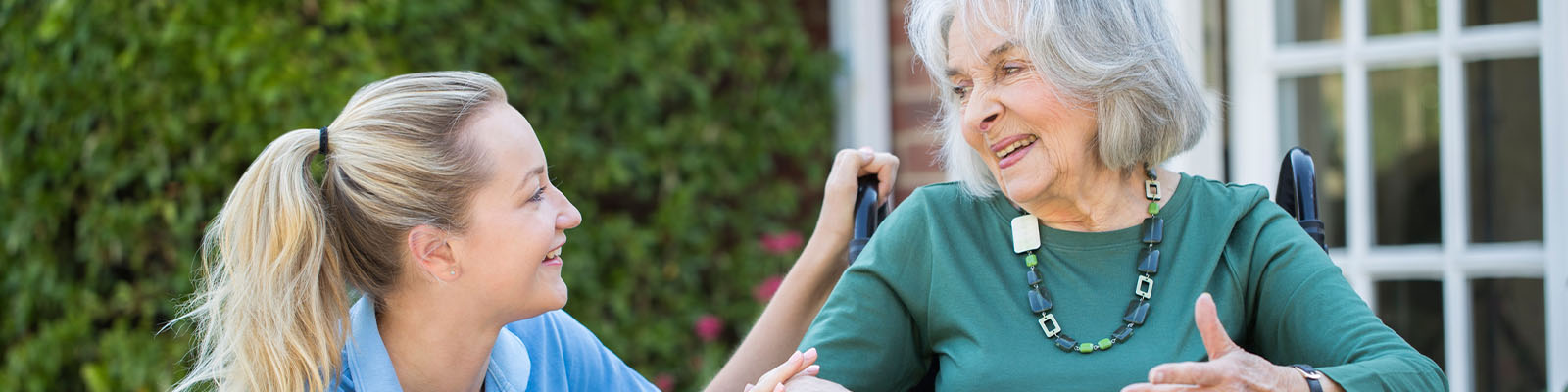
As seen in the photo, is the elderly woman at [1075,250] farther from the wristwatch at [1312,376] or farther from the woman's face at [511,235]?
the woman's face at [511,235]

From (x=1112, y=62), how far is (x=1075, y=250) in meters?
0.26

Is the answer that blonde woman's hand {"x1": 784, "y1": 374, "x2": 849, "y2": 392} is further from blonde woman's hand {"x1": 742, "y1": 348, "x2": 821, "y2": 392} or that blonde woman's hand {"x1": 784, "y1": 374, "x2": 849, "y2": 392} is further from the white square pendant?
the white square pendant

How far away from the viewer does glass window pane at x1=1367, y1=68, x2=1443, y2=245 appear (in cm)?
315

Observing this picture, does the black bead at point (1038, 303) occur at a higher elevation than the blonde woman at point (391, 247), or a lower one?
lower

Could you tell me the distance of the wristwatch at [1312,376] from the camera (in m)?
1.54

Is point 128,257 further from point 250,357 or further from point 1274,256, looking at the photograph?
point 1274,256

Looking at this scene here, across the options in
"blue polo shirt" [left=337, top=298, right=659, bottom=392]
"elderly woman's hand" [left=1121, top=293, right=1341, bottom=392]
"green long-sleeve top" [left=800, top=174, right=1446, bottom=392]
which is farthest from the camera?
"blue polo shirt" [left=337, top=298, right=659, bottom=392]

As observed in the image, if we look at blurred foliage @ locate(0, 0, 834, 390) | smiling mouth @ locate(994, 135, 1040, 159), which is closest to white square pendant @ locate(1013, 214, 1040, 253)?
smiling mouth @ locate(994, 135, 1040, 159)

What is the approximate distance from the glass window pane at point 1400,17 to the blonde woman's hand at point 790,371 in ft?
6.50

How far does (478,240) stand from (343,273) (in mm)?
205

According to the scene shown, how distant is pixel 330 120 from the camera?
3.08 metres

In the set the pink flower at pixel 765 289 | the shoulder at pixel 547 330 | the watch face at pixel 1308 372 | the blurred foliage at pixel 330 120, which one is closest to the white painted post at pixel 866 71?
the blurred foliage at pixel 330 120

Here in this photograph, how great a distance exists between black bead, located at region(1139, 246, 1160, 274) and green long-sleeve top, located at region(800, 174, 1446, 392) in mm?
16

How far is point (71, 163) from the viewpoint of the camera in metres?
3.29
